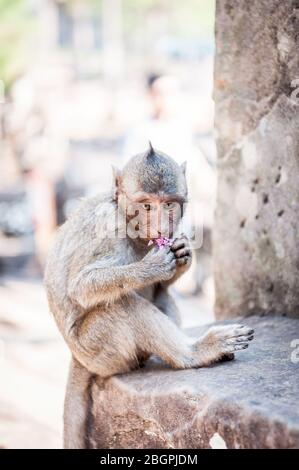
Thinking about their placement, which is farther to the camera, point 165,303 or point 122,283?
point 165,303

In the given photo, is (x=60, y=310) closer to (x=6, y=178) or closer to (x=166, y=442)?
(x=166, y=442)

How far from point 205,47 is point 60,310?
23861 millimetres

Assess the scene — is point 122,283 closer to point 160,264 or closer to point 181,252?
point 160,264

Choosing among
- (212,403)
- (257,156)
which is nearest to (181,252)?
(212,403)

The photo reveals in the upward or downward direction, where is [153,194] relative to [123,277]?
upward

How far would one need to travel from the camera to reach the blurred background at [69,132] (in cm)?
591

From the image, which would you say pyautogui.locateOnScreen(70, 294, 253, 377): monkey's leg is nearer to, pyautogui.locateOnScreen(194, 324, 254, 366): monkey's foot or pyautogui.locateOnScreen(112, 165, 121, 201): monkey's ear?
pyautogui.locateOnScreen(194, 324, 254, 366): monkey's foot

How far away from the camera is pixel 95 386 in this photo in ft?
Answer: 12.0

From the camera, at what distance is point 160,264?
10.9ft

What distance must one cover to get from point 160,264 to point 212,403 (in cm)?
66

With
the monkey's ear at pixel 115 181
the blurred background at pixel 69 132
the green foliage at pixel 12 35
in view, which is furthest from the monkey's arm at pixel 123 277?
the green foliage at pixel 12 35

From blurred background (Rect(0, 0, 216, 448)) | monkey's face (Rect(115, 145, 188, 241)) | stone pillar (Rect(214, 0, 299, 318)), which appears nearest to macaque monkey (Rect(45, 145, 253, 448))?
monkey's face (Rect(115, 145, 188, 241))

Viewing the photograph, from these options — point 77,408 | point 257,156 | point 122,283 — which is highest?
point 257,156

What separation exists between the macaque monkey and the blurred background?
4.77 ft
